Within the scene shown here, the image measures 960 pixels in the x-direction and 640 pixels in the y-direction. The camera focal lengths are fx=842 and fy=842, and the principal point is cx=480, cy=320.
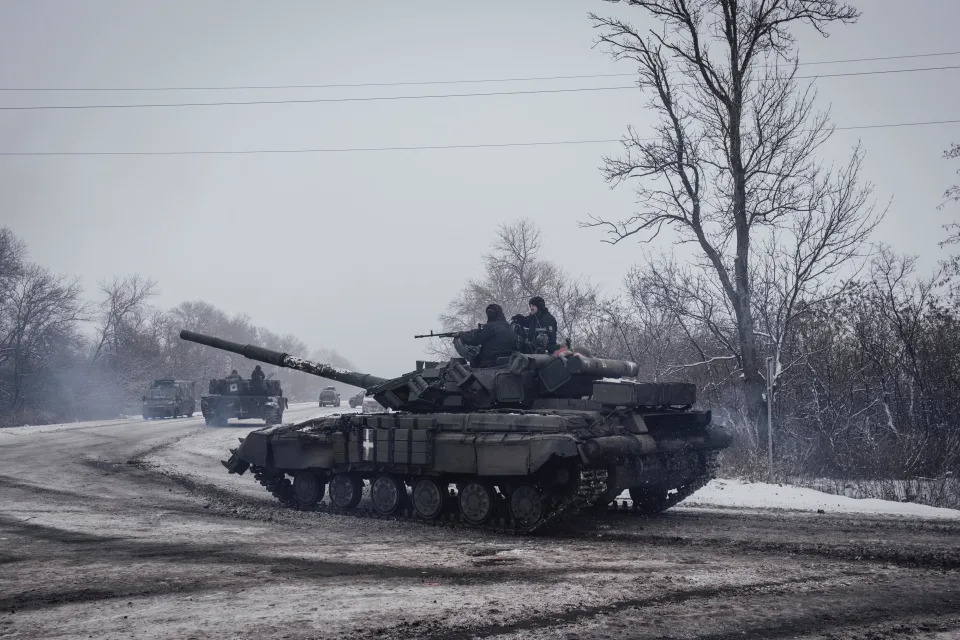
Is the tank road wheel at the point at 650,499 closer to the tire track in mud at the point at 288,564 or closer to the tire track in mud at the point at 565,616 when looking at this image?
the tire track in mud at the point at 288,564

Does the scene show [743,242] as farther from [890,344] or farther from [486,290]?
[486,290]

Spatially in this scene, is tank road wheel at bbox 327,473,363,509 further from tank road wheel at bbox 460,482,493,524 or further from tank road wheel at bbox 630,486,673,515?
tank road wheel at bbox 630,486,673,515

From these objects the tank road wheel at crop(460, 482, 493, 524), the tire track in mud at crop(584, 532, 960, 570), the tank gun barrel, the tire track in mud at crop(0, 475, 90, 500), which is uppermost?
the tank gun barrel

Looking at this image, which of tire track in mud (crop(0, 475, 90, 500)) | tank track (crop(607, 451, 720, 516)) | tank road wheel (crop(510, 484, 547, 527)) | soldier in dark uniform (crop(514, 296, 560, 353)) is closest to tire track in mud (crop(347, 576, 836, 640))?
tank road wheel (crop(510, 484, 547, 527))

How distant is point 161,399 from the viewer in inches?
1650

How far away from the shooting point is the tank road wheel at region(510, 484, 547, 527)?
10.7 meters

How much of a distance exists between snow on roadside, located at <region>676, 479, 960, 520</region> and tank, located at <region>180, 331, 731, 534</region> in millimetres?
995

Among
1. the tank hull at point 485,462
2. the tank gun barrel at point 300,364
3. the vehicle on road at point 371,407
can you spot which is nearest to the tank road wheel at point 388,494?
the tank hull at point 485,462

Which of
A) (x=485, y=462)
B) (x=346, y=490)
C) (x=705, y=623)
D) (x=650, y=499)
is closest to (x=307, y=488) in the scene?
(x=346, y=490)

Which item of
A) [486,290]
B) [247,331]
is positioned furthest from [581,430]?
[247,331]

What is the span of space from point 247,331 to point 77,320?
218ft

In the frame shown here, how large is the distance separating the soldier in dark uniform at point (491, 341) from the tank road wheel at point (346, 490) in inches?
105

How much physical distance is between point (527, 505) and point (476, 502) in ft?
2.78

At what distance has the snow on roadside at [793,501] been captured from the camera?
11.9m
